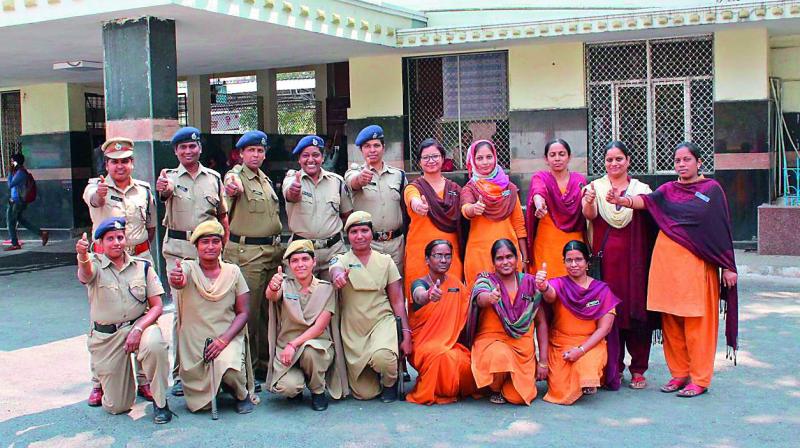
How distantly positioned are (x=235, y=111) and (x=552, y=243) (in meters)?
14.5

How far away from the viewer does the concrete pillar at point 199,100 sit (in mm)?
15430

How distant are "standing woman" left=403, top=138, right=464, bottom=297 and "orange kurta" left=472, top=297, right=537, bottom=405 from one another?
0.47 meters

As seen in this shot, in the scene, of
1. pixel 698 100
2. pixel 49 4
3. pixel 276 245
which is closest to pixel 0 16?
pixel 49 4

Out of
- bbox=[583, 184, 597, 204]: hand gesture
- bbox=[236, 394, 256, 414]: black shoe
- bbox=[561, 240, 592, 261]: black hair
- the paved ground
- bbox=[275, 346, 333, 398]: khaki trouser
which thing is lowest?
the paved ground

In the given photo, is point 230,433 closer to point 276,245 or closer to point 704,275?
point 276,245

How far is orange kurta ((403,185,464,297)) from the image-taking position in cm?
543

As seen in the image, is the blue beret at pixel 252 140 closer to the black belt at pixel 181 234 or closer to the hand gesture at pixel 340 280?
the black belt at pixel 181 234

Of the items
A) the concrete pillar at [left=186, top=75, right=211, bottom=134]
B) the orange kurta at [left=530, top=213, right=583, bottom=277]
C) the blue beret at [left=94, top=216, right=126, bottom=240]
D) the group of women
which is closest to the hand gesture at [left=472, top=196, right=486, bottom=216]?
the group of women

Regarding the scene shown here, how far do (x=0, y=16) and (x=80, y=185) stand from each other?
620cm

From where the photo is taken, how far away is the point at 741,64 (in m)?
10.4

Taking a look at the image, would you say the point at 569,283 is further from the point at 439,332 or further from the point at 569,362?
the point at 439,332

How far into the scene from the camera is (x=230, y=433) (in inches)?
180

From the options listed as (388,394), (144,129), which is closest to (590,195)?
(388,394)

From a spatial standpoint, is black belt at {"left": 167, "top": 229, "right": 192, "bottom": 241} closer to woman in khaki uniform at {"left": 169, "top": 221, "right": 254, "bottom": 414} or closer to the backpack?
woman in khaki uniform at {"left": 169, "top": 221, "right": 254, "bottom": 414}
